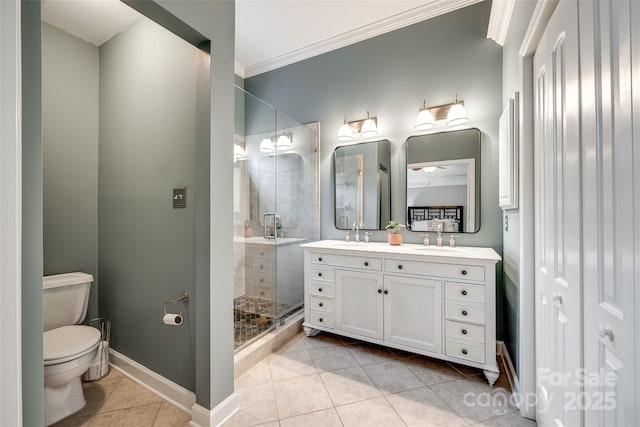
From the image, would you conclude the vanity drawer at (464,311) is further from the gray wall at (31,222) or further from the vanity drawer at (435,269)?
the gray wall at (31,222)

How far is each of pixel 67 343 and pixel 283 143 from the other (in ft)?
7.44

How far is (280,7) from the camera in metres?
2.35

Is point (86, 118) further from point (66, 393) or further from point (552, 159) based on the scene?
point (552, 159)

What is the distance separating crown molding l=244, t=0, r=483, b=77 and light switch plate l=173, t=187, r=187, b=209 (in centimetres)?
228

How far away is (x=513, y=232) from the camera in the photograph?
1762mm

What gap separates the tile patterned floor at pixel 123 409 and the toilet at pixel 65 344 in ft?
0.28

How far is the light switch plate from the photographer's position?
1595mm

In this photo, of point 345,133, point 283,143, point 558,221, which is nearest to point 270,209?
point 283,143

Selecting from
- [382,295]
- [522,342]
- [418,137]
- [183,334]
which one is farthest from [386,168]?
[183,334]

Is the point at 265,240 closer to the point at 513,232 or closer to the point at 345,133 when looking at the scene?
the point at 345,133

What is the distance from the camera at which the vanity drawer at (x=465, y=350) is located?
5.83 feet

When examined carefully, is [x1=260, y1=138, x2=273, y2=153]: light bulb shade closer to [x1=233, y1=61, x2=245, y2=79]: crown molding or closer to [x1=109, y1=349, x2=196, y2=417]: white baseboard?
[x1=233, y1=61, x2=245, y2=79]: crown molding

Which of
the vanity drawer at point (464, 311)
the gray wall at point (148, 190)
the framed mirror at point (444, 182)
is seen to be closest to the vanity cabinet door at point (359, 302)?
the vanity drawer at point (464, 311)

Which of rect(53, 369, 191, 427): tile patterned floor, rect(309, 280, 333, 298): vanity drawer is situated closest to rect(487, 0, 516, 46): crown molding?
rect(309, 280, 333, 298): vanity drawer
